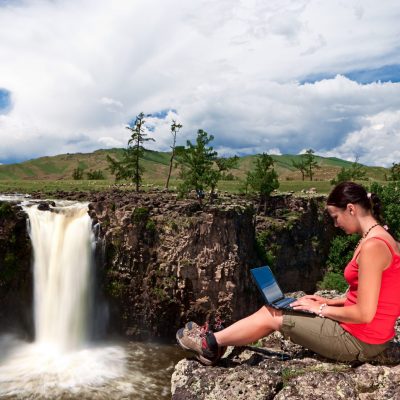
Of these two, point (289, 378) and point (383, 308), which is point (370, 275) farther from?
point (289, 378)

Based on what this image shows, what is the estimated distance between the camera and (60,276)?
30078mm

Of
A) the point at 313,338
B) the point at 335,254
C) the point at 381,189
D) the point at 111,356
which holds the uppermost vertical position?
the point at 381,189

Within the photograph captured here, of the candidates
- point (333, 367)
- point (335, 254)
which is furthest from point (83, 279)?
point (335, 254)

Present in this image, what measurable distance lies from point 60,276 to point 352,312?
2827cm

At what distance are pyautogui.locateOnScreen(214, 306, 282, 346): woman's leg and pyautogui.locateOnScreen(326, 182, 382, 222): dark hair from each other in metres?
1.75

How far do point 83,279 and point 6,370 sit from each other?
29.4 feet

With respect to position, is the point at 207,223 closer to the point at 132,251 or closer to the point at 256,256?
the point at 132,251

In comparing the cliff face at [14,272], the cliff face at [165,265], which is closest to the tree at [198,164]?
the cliff face at [165,265]

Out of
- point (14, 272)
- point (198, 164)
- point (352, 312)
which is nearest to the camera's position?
point (352, 312)

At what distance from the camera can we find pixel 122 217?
108 ft

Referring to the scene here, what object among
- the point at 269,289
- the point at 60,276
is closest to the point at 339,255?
the point at 60,276

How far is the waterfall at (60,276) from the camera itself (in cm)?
2955

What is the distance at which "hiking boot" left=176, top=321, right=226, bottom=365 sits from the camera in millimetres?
5809

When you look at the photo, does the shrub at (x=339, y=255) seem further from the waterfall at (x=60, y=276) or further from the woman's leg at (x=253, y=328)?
the woman's leg at (x=253, y=328)
